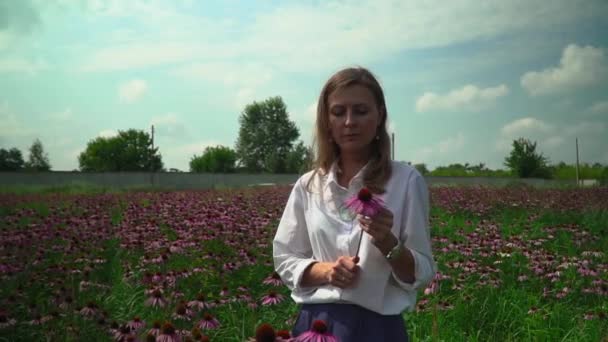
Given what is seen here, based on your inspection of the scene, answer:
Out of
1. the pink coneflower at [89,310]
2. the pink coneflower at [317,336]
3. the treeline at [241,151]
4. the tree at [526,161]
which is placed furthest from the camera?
the treeline at [241,151]

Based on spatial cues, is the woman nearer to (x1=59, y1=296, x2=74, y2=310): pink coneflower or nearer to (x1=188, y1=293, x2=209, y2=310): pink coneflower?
(x1=188, y1=293, x2=209, y2=310): pink coneflower

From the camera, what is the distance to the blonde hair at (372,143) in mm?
1675

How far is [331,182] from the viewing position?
173 centimetres

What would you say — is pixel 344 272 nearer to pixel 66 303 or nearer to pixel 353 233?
pixel 353 233

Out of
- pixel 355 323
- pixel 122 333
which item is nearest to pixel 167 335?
pixel 122 333

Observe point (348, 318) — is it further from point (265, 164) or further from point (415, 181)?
point (265, 164)

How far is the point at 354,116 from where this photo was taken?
1.68 meters

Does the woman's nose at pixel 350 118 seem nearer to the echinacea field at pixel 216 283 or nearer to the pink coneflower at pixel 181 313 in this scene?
the echinacea field at pixel 216 283

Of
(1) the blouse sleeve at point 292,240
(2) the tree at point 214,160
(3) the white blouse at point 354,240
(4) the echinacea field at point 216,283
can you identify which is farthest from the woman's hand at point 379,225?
(2) the tree at point 214,160

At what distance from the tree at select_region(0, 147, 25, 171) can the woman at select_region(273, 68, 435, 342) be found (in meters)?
45.5

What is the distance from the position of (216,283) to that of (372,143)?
280 cm

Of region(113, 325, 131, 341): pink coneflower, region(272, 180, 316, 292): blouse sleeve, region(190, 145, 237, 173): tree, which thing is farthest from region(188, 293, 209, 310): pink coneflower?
region(190, 145, 237, 173): tree

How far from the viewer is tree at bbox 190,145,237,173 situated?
59688 millimetres

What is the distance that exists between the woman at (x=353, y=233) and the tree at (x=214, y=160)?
5774 cm
